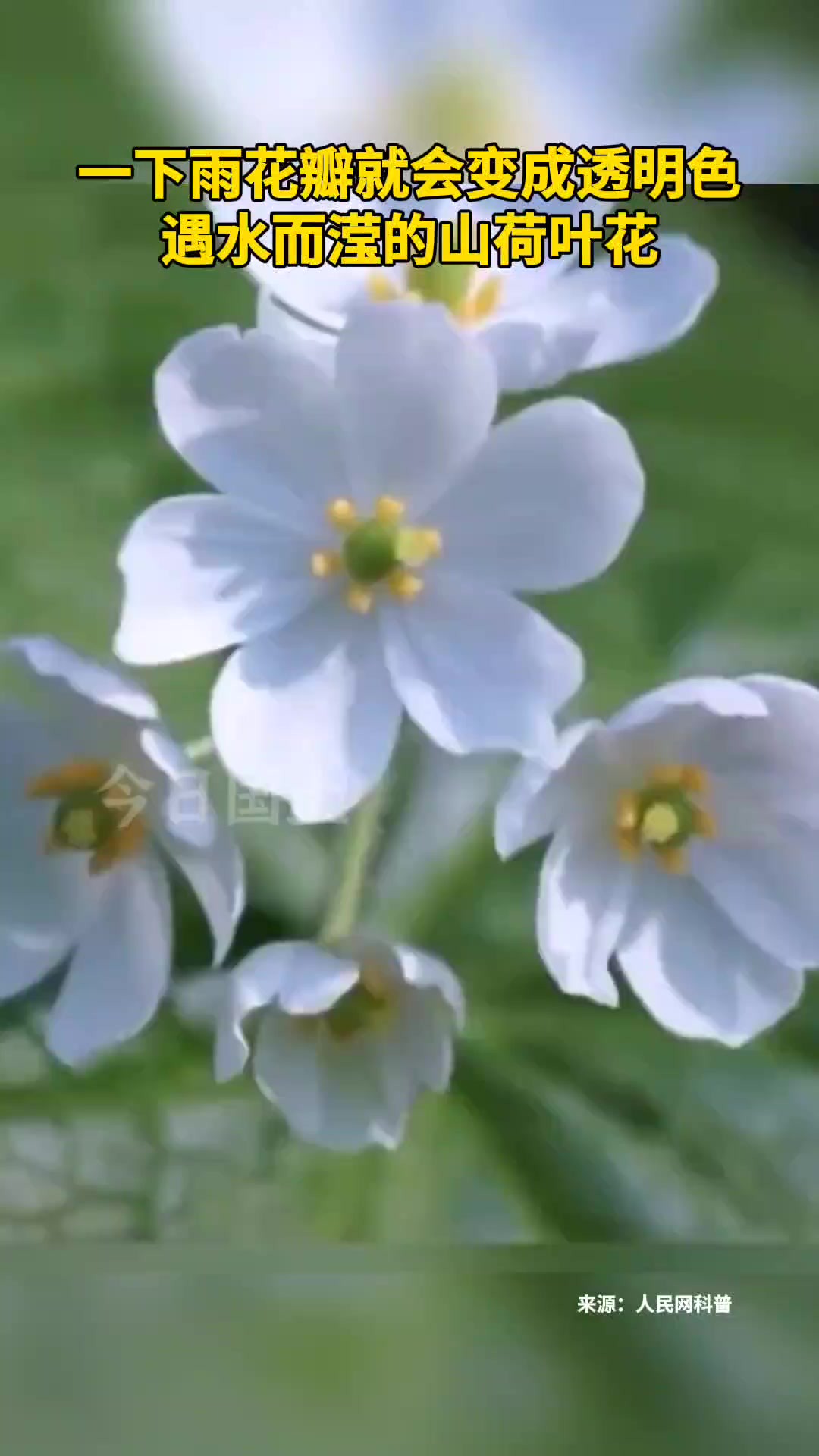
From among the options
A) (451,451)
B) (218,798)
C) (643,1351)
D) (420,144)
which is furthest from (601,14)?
(643,1351)

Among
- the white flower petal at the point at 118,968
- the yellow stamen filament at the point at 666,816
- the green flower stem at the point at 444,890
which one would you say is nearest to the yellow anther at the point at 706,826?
the yellow stamen filament at the point at 666,816

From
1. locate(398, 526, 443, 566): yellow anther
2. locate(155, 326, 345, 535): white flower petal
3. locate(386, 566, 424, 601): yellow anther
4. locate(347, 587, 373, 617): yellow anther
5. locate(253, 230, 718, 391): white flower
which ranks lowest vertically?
locate(347, 587, 373, 617): yellow anther

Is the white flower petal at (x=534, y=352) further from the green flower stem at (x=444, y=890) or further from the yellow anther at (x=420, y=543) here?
the green flower stem at (x=444, y=890)

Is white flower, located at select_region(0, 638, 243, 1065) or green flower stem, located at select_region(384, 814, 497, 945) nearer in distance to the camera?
white flower, located at select_region(0, 638, 243, 1065)

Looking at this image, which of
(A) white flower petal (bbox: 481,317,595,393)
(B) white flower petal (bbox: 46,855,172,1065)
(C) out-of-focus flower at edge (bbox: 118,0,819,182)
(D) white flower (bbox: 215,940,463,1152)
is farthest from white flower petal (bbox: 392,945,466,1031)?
(C) out-of-focus flower at edge (bbox: 118,0,819,182)

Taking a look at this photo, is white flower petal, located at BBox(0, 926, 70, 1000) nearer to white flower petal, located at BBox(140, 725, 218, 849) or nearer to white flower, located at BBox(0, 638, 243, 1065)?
white flower, located at BBox(0, 638, 243, 1065)

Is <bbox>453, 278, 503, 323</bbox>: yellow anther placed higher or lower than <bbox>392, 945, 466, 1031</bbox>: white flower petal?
higher
